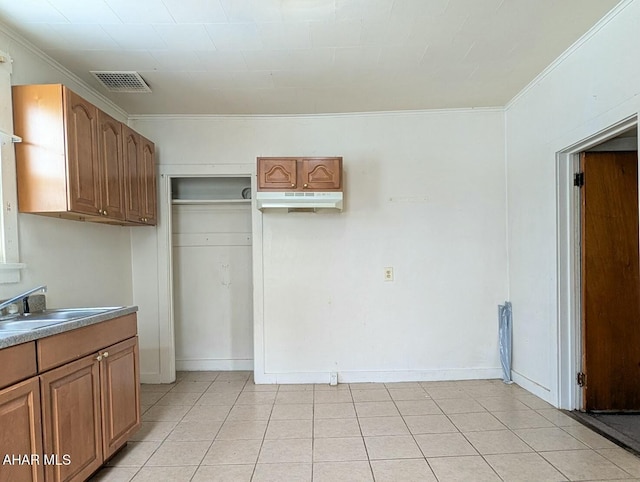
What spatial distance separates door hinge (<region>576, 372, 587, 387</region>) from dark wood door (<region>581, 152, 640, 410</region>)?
22 millimetres

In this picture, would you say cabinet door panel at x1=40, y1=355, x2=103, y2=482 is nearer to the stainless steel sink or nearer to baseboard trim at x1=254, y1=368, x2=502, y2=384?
the stainless steel sink

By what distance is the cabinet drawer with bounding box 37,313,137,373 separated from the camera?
5.64 ft

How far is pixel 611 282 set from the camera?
2.80 metres

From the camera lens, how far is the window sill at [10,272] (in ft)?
6.99

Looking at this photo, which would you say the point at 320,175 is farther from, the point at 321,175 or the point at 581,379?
the point at 581,379

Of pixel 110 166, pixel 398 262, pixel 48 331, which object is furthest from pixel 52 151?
pixel 398 262

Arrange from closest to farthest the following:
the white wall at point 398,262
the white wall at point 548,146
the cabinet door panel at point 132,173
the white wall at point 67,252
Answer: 1. the white wall at point 548,146
2. the white wall at point 67,252
3. the cabinet door panel at point 132,173
4. the white wall at point 398,262

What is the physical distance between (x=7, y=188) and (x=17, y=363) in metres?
1.17

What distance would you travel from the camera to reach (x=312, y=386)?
3.55 meters

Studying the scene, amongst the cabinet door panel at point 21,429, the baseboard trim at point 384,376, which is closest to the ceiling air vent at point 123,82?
the cabinet door panel at point 21,429

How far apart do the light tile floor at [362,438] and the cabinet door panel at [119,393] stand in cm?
17

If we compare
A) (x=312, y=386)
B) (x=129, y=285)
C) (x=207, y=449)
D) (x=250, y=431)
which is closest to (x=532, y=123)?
(x=312, y=386)

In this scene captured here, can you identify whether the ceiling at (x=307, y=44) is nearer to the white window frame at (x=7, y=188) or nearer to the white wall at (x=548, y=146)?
the white wall at (x=548, y=146)

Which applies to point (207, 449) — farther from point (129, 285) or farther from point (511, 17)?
point (511, 17)
